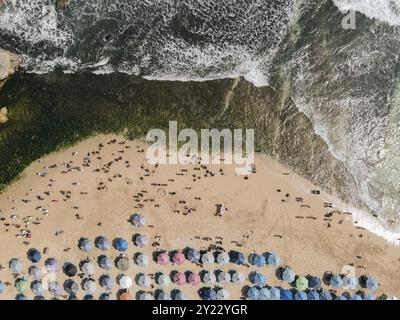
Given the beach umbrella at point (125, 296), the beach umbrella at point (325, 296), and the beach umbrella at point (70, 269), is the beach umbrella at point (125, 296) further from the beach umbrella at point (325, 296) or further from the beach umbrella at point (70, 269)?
the beach umbrella at point (325, 296)

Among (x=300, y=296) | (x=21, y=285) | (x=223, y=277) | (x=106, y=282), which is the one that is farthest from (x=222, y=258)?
(x=21, y=285)

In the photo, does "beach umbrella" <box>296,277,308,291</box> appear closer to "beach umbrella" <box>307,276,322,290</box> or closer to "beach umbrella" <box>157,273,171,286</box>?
"beach umbrella" <box>307,276,322,290</box>

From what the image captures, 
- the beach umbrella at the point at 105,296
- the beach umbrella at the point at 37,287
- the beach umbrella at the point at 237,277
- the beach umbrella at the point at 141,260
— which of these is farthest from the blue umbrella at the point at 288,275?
the beach umbrella at the point at 37,287

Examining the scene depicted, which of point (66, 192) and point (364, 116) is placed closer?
point (66, 192)

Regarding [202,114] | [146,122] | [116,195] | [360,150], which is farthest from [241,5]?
[116,195]

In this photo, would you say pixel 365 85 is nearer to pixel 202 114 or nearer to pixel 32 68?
pixel 202 114

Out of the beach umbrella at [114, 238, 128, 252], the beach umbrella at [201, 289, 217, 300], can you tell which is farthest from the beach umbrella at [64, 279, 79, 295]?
the beach umbrella at [201, 289, 217, 300]

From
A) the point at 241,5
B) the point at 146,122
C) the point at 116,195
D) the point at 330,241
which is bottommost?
the point at 330,241
